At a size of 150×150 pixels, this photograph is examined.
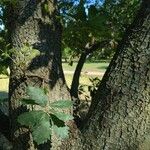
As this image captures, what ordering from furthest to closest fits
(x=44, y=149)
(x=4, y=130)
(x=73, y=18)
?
(x=4, y=130) < (x=73, y=18) < (x=44, y=149)

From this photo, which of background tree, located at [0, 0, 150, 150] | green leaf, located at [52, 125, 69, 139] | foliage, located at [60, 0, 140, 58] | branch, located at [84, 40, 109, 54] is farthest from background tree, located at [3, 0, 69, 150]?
green leaf, located at [52, 125, 69, 139]

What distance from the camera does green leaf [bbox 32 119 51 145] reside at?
84.7 inches

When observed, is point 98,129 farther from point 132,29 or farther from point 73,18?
point 73,18

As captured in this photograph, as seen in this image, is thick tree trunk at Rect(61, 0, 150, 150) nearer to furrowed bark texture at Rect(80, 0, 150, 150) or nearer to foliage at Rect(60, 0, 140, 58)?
furrowed bark texture at Rect(80, 0, 150, 150)

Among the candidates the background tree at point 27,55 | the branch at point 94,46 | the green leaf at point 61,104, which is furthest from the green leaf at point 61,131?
the branch at point 94,46

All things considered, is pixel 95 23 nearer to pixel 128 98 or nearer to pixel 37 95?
pixel 128 98

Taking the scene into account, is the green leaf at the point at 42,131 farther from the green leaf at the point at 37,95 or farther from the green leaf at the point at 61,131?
the green leaf at the point at 37,95

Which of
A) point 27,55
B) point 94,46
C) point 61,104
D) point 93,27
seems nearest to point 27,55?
point 27,55

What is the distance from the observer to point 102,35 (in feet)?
10.6

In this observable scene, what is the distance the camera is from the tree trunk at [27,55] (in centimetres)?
298

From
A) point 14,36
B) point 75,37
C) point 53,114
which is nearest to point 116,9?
point 75,37

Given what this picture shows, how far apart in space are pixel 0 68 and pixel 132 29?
1000mm

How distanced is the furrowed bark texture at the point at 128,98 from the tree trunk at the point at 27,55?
0.44m

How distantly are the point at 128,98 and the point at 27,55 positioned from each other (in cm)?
75
